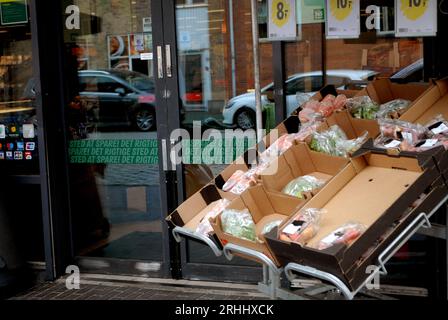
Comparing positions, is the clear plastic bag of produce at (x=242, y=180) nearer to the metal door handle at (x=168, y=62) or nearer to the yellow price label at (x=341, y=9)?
the yellow price label at (x=341, y=9)

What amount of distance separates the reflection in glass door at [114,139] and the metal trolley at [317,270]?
1.99 m

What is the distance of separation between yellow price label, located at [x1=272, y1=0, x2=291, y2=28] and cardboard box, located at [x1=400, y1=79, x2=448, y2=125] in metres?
1.18

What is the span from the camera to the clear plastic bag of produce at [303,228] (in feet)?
9.71

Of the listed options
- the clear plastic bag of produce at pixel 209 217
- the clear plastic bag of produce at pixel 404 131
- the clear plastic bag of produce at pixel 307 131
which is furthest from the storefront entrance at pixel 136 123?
the clear plastic bag of produce at pixel 404 131

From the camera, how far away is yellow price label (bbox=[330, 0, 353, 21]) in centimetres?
424

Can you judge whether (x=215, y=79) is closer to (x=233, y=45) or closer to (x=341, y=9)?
(x=233, y=45)

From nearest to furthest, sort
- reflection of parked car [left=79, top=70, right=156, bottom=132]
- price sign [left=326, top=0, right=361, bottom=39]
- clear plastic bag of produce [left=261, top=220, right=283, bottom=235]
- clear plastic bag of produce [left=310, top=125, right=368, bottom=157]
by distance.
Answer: clear plastic bag of produce [left=261, top=220, right=283, bottom=235]
clear plastic bag of produce [left=310, top=125, right=368, bottom=157]
price sign [left=326, top=0, right=361, bottom=39]
reflection of parked car [left=79, top=70, right=156, bottom=132]

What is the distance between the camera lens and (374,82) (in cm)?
395

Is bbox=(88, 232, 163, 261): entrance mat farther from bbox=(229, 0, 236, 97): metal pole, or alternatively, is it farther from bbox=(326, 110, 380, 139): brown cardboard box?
bbox=(326, 110, 380, 139): brown cardboard box

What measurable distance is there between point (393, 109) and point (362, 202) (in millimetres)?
829

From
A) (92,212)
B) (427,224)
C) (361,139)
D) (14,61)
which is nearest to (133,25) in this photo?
(14,61)

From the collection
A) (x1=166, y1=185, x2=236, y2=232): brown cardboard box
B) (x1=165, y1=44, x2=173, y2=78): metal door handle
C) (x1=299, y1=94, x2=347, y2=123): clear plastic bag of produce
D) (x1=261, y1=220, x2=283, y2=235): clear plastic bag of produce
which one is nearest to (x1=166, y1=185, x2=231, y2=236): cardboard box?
(x1=166, y1=185, x2=236, y2=232): brown cardboard box

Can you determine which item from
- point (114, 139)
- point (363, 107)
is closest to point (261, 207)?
point (363, 107)
